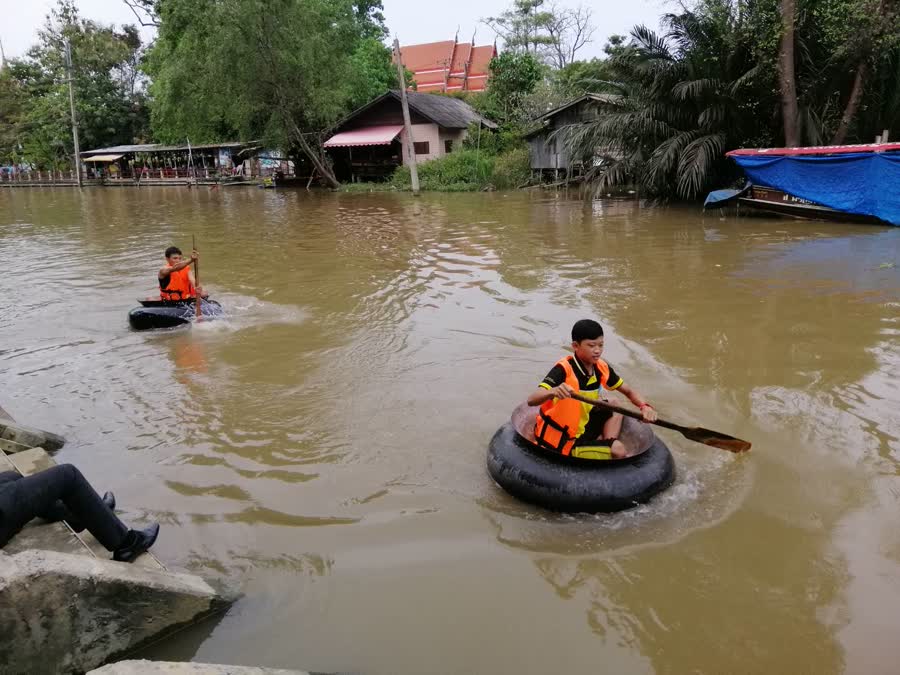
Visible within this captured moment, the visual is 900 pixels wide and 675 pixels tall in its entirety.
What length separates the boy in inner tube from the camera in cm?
439

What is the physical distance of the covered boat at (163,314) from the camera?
29.3 feet

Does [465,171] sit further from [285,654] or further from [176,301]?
[285,654]

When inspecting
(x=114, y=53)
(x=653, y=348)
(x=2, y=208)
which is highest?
(x=114, y=53)

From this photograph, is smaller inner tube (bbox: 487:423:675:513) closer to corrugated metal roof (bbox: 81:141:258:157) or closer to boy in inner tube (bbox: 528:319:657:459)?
boy in inner tube (bbox: 528:319:657:459)

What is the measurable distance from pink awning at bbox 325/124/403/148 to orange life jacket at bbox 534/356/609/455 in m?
30.0

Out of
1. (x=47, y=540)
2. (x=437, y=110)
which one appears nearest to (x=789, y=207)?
(x=47, y=540)

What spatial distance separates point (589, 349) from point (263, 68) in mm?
30616

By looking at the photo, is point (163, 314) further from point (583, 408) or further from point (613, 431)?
point (613, 431)

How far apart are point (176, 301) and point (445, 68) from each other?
4660cm

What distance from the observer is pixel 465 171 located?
99.6 ft

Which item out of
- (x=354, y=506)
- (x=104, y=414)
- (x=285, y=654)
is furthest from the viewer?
(x=104, y=414)

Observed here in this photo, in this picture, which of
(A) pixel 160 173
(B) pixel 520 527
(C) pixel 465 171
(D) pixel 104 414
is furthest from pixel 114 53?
(B) pixel 520 527

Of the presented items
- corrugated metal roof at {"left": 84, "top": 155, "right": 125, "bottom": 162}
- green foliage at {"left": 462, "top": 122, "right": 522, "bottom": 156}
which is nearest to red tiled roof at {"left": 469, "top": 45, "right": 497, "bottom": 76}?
green foliage at {"left": 462, "top": 122, "right": 522, "bottom": 156}

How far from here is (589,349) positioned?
14.5 ft
